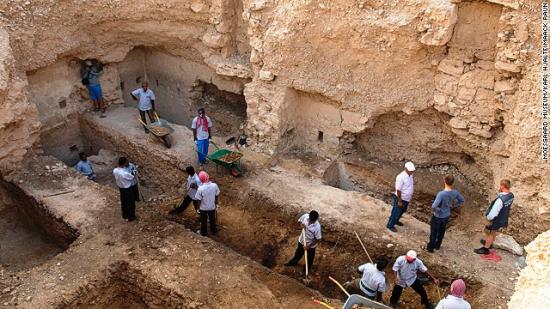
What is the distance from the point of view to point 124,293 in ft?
23.7

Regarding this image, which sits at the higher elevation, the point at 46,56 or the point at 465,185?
the point at 46,56

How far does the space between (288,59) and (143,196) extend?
13.2ft

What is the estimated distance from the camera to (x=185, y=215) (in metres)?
8.56

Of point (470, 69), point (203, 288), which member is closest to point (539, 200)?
point (470, 69)

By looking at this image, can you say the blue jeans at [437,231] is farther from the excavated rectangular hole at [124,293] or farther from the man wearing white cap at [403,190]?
the excavated rectangular hole at [124,293]

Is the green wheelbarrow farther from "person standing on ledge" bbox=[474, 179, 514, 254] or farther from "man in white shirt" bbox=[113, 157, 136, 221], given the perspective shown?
"person standing on ledge" bbox=[474, 179, 514, 254]

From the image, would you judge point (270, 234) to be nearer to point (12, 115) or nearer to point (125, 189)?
point (125, 189)

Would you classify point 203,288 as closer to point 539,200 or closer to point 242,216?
point 242,216

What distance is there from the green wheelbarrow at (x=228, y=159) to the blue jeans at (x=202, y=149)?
57 mm

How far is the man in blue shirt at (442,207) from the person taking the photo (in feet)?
22.4

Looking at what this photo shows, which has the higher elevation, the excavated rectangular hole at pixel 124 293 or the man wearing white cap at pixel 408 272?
the man wearing white cap at pixel 408 272

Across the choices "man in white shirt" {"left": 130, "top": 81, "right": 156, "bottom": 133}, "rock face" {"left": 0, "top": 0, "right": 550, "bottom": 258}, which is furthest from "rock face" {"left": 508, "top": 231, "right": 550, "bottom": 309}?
"man in white shirt" {"left": 130, "top": 81, "right": 156, "bottom": 133}

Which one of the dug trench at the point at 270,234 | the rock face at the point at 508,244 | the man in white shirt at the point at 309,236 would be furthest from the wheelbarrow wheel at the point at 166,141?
the rock face at the point at 508,244

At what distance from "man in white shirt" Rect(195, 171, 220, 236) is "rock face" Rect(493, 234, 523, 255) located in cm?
435
